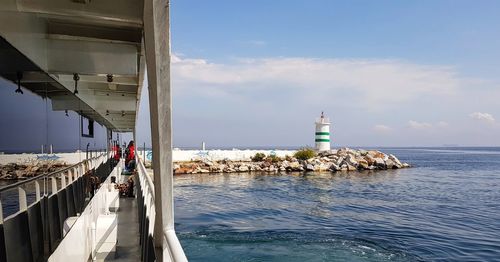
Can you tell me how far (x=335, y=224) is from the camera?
41.6 ft

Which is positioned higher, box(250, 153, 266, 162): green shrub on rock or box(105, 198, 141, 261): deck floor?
Answer: box(105, 198, 141, 261): deck floor

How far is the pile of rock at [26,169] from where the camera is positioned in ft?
9.65

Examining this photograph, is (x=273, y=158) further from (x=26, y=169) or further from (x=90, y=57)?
(x=26, y=169)

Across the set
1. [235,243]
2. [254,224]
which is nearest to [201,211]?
[254,224]

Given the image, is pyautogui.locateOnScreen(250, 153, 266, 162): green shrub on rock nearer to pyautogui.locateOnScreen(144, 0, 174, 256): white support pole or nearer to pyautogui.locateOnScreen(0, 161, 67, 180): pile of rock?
pyautogui.locateOnScreen(0, 161, 67, 180): pile of rock

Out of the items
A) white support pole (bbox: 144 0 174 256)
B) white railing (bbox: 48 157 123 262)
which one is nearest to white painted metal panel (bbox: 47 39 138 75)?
white railing (bbox: 48 157 123 262)

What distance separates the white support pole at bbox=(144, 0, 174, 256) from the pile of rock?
1079 mm

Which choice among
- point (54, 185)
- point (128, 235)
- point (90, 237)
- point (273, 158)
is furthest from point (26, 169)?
point (273, 158)

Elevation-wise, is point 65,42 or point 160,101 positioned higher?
point 65,42

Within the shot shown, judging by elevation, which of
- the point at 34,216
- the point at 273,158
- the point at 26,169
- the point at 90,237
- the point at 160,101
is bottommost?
the point at 273,158

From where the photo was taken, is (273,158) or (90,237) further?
(273,158)

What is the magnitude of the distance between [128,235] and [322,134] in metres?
38.8

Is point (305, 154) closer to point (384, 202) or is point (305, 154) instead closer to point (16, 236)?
point (384, 202)

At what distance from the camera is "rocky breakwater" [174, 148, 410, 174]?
109ft
